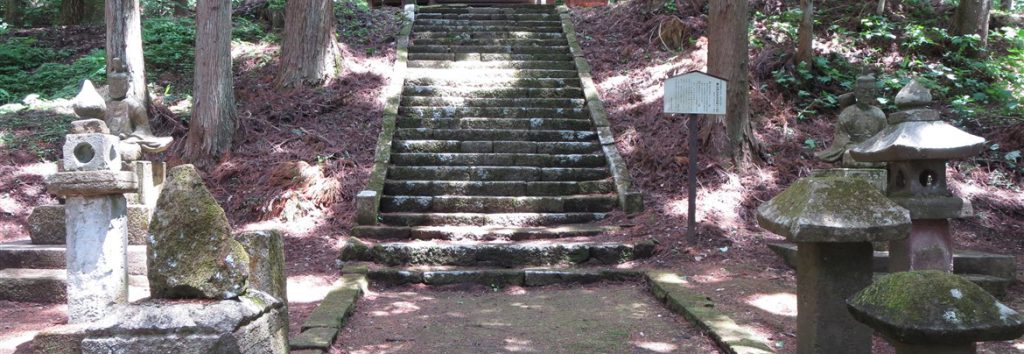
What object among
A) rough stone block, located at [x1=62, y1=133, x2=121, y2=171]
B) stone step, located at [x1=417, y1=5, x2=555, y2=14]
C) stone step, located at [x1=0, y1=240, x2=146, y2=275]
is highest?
stone step, located at [x1=417, y1=5, x2=555, y2=14]

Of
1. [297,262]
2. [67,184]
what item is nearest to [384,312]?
[297,262]

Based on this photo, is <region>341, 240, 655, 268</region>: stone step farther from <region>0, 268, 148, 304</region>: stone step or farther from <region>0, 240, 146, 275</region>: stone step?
<region>0, 240, 146, 275</region>: stone step

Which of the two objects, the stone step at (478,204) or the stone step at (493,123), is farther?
the stone step at (493,123)

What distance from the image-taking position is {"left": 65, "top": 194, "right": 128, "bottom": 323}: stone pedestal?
16.8ft

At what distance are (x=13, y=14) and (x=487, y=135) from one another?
47.1 ft

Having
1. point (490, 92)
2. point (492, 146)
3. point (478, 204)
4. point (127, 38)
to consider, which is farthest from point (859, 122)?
point (127, 38)

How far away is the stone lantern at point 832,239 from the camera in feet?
12.4

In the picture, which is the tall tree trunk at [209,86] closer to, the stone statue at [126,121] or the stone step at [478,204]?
the stone statue at [126,121]

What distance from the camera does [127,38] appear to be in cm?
1030

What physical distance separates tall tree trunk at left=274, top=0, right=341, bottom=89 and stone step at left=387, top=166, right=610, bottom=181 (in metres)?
3.24

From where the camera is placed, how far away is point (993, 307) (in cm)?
307

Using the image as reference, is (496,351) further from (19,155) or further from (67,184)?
(19,155)

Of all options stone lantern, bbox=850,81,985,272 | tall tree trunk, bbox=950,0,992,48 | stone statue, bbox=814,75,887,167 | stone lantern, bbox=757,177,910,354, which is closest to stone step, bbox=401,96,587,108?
stone statue, bbox=814,75,887,167

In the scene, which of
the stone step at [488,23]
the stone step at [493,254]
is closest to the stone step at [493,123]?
the stone step at [493,254]
